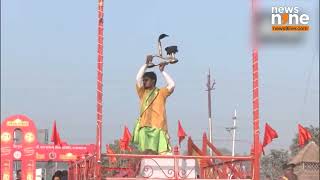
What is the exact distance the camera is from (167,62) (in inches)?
350

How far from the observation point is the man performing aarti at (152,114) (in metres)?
8.87

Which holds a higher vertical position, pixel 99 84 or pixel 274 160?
pixel 99 84

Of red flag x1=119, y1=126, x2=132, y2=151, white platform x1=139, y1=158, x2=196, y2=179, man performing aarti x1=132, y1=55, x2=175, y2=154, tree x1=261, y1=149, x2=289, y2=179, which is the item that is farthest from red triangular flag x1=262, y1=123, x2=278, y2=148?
tree x1=261, y1=149, x2=289, y2=179

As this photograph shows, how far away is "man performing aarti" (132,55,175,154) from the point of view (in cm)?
887

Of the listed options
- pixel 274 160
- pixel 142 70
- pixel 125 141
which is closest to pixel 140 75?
pixel 142 70

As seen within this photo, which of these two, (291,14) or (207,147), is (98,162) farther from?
(291,14)

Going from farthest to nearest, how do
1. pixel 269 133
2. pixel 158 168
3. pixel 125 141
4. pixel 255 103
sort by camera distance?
pixel 125 141 < pixel 269 133 < pixel 255 103 < pixel 158 168

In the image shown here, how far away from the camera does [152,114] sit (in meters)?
8.95

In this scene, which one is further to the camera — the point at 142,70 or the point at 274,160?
the point at 274,160

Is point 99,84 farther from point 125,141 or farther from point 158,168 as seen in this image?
point 125,141

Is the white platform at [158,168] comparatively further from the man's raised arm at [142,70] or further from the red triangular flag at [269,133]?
the red triangular flag at [269,133]

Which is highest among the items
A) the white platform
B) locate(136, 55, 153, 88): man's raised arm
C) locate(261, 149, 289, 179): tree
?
locate(136, 55, 153, 88): man's raised arm

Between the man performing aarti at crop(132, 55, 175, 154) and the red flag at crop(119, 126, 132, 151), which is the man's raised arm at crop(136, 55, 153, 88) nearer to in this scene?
the man performing aarti at crop(132, 55, 175, 154)

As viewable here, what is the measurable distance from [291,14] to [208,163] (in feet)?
9.00
